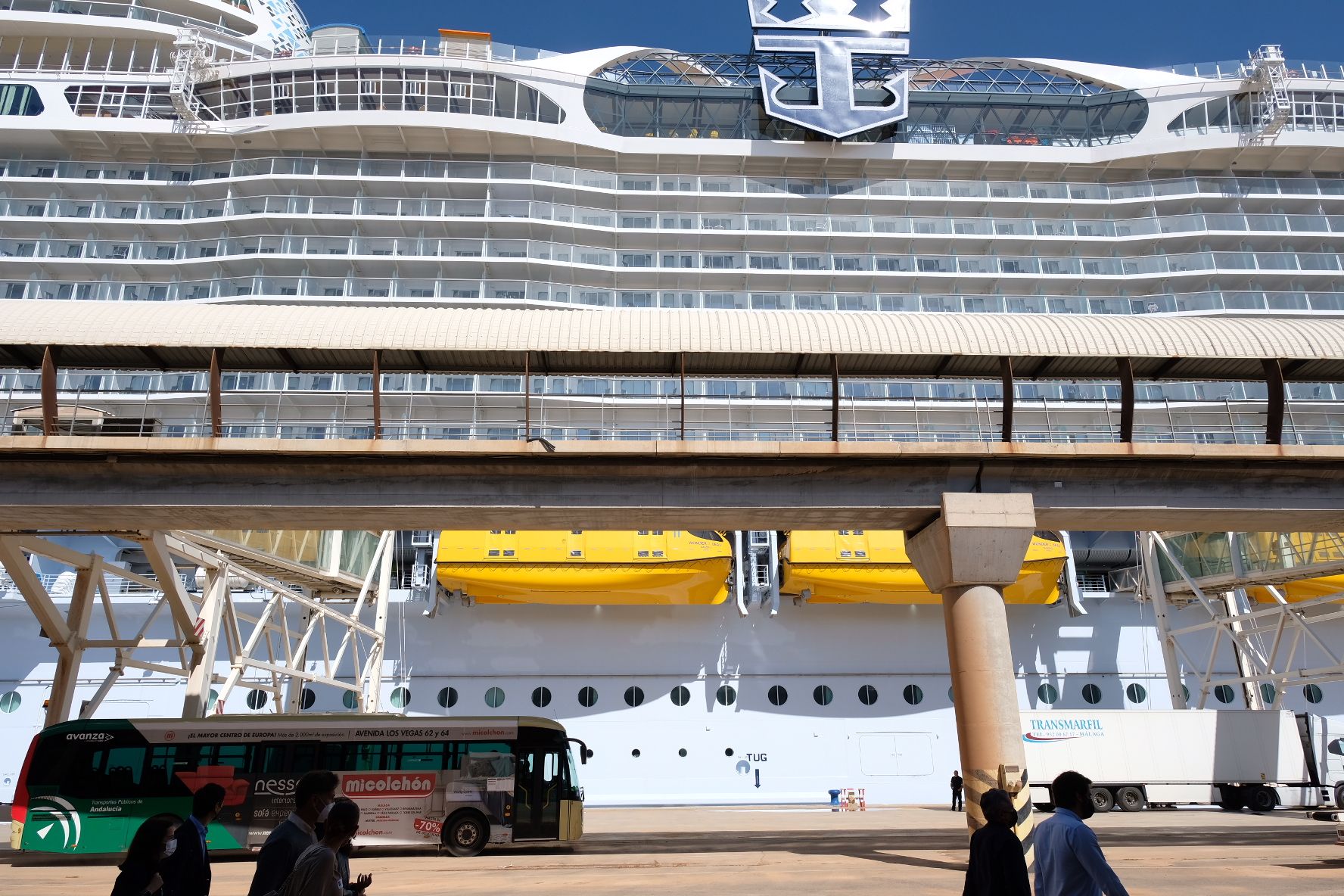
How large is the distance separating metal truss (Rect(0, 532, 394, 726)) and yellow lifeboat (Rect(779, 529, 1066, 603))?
11703 millimetres

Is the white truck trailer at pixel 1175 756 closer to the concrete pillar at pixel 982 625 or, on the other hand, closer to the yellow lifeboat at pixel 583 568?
the yellow lifeboat at pixel 583 568

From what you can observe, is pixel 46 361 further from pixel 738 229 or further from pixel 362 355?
pixel 738 229

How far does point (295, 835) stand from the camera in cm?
533

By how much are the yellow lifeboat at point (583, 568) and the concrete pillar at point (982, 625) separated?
35.2 ft

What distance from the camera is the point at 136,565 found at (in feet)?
96.5

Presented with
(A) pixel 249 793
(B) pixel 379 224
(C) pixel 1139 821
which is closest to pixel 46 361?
(A) pixel 249 793

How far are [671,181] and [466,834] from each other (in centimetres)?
2742

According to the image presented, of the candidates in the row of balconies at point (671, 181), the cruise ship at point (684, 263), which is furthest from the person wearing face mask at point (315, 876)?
the row of balconies at point (671, 181)

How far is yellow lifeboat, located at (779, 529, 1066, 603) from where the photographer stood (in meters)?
26.5

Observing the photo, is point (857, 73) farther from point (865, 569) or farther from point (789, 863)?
point (789, 863)

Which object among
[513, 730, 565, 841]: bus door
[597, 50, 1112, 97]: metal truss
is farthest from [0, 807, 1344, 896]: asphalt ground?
[597, 50, 1112, 97]: metal truss

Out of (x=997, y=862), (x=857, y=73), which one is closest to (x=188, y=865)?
(x=997, y=862)

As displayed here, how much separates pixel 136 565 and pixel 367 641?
300 inches

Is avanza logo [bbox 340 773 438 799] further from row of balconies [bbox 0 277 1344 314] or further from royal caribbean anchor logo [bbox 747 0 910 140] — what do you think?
royal caribbean anchor logo [bbox 747 0 910 140]
